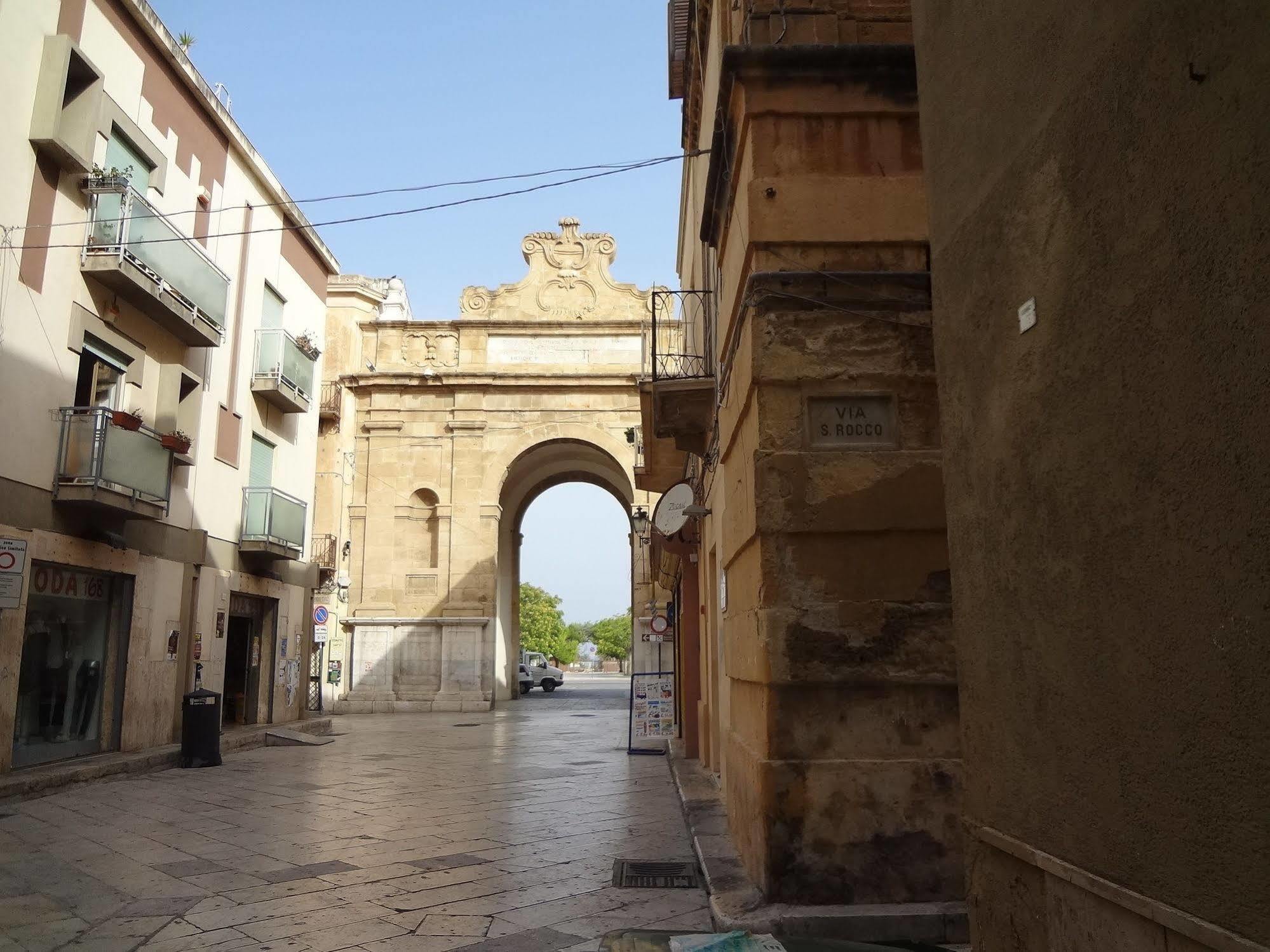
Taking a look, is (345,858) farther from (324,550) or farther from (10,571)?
(324,550)

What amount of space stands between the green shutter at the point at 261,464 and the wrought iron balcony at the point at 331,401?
9316 mm

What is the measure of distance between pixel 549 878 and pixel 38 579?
334 inches

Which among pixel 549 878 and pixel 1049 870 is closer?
pixel 1049 870

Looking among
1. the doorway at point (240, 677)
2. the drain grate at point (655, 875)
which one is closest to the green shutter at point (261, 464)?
the doorway at point (240, 677)

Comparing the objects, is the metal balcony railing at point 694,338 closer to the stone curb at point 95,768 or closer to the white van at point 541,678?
the stone curb at point 95,768

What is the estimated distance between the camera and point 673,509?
35.3 ft

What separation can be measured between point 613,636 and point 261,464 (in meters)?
102

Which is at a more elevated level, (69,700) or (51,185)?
(51,185)

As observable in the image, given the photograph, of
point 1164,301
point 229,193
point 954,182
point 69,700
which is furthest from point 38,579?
point 1164,301

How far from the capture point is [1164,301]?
242 cm

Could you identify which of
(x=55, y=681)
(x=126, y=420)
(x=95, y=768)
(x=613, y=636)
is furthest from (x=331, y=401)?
(x=613, y=636)

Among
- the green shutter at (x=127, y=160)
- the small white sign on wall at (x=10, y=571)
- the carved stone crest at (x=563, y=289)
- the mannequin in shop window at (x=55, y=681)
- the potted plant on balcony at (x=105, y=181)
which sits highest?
the carved stone crest at (x=563, y=289)

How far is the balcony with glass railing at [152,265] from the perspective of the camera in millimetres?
12211

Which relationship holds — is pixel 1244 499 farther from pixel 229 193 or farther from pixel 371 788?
pixel 229 193
